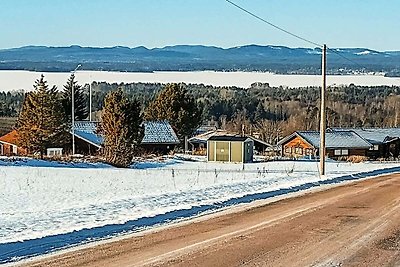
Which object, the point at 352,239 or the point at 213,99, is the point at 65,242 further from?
the point at 213,99

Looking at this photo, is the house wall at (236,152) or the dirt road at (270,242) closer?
the dirt road at (270,242)

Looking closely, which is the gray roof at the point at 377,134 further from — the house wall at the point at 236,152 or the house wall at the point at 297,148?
the house wall at the point at 236,152

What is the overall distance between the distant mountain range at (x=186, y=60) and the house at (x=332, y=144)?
28.6 ft

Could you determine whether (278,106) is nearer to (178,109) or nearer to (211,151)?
(178,109)

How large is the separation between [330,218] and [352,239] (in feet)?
9.37

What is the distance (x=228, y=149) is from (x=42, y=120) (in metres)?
16.2

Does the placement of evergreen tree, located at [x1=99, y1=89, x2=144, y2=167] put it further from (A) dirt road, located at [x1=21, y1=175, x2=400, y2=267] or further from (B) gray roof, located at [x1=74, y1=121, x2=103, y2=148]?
(A) dirt road, located at [x1=21, y1=175, x2=400, y2=267]

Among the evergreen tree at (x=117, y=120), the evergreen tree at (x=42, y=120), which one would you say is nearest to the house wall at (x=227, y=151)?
the evergreen tree at (x=117, y=120)

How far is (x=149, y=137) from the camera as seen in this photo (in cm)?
6906

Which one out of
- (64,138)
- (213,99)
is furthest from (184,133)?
(213,99)

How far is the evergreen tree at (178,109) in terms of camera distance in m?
76.9

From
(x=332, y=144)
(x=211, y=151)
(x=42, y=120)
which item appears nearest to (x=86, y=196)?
(x=42, y=120)

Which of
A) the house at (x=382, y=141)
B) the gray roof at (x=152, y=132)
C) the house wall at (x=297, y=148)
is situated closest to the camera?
the gray roof at (x=152, y=132)

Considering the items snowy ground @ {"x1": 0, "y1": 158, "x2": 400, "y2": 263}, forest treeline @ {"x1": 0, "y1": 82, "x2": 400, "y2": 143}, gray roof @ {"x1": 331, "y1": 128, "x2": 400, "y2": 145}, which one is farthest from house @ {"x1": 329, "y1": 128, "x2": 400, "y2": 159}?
snowy ground @ {"x1": 0, "y1": 158, "x2": 400, "y2": 263}
